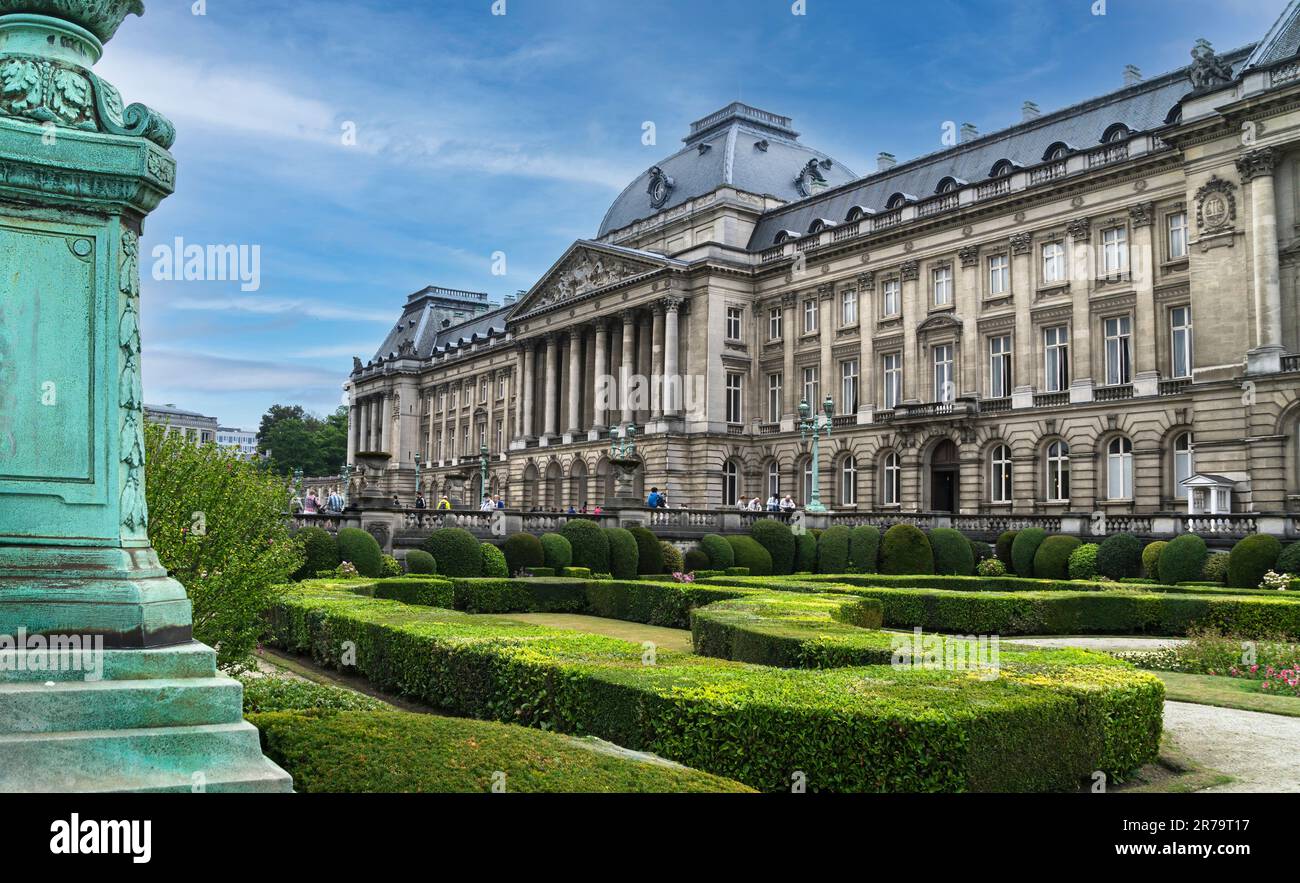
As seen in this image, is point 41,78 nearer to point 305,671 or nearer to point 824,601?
point 305,671

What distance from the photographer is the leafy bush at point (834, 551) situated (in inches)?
1425

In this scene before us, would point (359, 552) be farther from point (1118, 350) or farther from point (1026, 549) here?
point (1118, 350)

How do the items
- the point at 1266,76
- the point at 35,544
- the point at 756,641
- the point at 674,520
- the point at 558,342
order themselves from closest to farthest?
the point at 35,544, the point at 756,641, the point at 1266,76, the point at 674,520, the point at 558,342

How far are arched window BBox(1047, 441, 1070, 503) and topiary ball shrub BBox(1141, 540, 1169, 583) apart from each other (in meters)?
12.5

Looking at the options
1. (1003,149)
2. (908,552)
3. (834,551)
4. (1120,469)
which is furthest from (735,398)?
(908,552)

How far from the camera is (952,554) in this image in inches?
1400

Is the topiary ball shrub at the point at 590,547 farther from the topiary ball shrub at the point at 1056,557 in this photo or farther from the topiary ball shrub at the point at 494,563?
the topiary ball shrub at the point at 1056,557

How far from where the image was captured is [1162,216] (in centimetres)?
4138

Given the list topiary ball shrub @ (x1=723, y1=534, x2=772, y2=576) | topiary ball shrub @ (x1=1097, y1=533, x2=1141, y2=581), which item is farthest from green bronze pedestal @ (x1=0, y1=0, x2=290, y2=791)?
topiary ball shrub @ (x1=1097, y1=533, x2=1141, y2=581)

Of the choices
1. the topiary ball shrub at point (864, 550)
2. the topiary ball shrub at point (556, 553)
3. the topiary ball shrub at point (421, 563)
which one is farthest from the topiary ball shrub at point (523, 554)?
the topiary ball shrub at point (864, 550)

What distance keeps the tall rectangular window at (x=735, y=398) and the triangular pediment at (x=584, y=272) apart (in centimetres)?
721

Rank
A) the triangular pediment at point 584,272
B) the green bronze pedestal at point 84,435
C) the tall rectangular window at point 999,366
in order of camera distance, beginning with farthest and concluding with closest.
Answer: the triangular pediment at point 584,272 → the tall rectangular window at point 999,366 → the green bronze pedestal at point 84,435

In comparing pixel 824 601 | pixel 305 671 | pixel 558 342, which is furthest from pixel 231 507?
pixel 558 342
